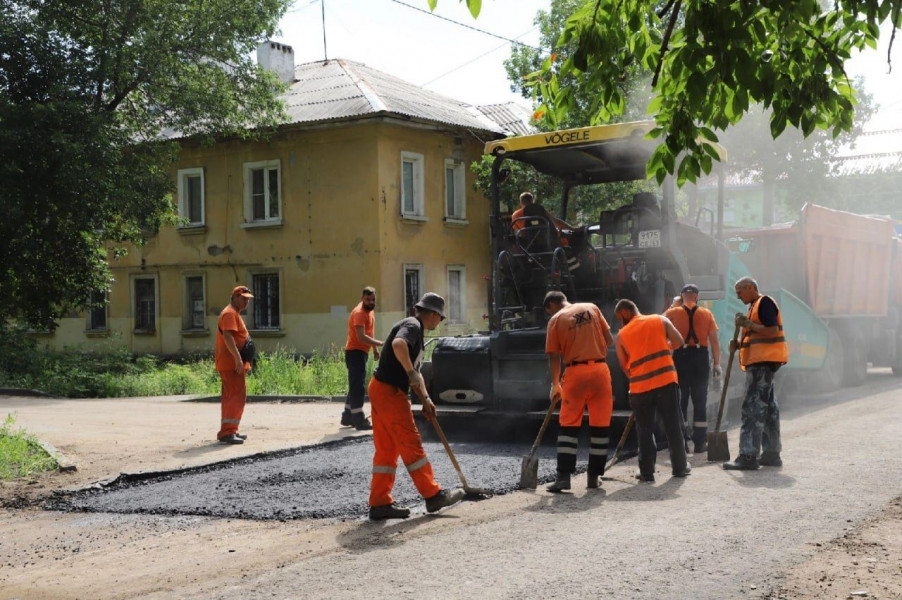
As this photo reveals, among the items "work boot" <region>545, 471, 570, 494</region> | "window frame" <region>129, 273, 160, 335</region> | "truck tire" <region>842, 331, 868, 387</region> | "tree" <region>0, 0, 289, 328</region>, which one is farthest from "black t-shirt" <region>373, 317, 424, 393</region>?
"window frame" <region>129, 273, 160, 335</region>

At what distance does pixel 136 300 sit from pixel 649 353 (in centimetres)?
2415

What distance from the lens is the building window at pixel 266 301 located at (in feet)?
91.2

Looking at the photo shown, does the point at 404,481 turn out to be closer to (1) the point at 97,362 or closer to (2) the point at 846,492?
(2) the point at 846,492

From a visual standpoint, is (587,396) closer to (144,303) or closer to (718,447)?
(718,447)

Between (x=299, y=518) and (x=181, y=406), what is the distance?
32.8 feet

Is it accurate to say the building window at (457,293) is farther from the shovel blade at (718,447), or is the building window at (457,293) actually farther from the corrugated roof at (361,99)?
the shovel blade at (718,447)

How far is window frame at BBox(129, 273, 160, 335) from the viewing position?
30.0 meters

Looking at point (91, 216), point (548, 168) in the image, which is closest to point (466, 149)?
point (91, 216)

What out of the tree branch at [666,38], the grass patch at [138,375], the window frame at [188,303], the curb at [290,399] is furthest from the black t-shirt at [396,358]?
the window frame at [188,303]

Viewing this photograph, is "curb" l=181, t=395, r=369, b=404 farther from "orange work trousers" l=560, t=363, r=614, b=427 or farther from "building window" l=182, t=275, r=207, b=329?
"building window" l=182, t=275, r=207, b=329

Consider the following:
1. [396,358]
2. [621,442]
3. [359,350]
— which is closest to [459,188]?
[359,350]

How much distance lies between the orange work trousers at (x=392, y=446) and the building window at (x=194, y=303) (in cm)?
2256

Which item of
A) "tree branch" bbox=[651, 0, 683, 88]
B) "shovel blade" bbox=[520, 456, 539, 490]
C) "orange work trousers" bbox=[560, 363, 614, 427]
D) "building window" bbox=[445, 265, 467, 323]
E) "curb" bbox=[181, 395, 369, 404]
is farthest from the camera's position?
"building window" bbox=[445, 265, 467, 323]

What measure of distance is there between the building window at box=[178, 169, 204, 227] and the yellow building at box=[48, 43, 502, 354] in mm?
47
